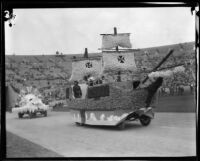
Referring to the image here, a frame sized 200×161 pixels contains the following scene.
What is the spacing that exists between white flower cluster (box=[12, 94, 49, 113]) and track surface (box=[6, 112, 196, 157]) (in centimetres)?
11

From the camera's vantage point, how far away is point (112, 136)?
3553 millimetres

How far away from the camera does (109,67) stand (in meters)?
3.58

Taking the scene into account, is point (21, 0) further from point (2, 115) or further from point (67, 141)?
point (67, 141)

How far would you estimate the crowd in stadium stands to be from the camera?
346 centimetres

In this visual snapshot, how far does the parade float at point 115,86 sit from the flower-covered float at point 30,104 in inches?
12.7

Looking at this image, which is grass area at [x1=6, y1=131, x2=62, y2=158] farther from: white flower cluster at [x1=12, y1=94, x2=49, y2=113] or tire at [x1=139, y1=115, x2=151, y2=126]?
tire at [x1=139, y1=115, x2=151, y2=126]

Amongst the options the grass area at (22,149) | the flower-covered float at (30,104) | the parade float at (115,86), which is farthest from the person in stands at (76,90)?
the grass area at (22,149)

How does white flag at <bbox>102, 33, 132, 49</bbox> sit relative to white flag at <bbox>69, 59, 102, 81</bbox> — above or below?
above

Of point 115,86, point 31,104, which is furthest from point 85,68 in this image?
point 31,104

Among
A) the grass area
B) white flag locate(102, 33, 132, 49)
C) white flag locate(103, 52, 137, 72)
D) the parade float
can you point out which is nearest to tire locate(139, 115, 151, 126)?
the parade float

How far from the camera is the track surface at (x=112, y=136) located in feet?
11.4

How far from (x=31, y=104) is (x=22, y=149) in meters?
0.52

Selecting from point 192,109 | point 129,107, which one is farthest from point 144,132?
point 192,109

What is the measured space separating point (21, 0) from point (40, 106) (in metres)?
1.20
